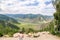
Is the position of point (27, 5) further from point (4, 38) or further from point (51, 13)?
point (4, 38)

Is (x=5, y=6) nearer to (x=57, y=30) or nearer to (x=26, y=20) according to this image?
(x=26, y=20)

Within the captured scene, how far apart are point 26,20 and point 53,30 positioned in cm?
115

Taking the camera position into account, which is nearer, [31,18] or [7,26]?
[31,18]

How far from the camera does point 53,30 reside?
27.5ft

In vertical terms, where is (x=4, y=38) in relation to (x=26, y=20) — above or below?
below

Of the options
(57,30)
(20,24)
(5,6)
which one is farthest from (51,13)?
(5,6)

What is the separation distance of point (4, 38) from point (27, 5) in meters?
1.57

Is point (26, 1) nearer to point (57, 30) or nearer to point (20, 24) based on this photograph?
point (20, 24)

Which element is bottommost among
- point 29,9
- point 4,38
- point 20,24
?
point 4,38

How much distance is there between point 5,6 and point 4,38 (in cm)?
125

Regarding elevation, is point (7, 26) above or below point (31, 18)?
below

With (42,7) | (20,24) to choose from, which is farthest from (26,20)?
(42,7)

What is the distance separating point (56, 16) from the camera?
27.0ft

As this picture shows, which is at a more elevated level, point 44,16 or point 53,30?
point 44,16
